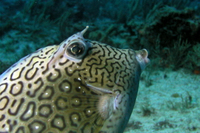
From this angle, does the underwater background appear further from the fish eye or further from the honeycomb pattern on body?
the fish eye

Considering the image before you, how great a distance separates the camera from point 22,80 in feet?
6.23

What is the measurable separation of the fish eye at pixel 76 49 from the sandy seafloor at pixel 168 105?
2.54 metres

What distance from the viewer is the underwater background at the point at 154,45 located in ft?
13.5

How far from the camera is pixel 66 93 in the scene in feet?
6.06

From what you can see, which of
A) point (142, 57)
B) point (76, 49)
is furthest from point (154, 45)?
point (76, 49)

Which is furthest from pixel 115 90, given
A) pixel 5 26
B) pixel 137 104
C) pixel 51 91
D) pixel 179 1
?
pixel 179 1

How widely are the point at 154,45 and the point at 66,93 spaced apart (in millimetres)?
6048

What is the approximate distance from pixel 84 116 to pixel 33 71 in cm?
76

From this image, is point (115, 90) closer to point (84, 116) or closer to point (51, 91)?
point (84, 116)

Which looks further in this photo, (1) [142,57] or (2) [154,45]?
(2) [154,45]

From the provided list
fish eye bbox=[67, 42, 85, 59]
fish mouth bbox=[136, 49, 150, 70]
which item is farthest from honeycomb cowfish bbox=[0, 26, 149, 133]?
fish mouth bbox=[136, 49, 150, 70]

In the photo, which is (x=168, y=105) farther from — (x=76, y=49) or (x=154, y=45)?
(x=76, y=49)

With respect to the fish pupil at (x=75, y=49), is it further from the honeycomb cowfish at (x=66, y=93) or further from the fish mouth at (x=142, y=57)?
the fish mouth at (x=142, y=57)

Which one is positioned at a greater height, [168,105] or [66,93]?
[66,93]
